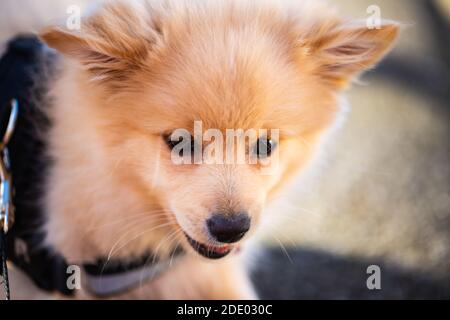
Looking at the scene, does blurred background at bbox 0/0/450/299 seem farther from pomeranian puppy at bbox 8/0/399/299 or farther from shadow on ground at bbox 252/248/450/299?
pomeranian puppy at bbox 8/0/399/299

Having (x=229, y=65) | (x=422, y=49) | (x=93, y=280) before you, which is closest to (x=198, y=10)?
(x=229, y=65)

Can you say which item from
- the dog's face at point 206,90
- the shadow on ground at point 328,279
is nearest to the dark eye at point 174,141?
the dog's face at point 206,90

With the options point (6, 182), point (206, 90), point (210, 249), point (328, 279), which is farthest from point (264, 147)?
point (328, 279)

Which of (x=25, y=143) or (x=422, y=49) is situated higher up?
(x=422, y=49)

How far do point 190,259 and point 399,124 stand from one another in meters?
2.24

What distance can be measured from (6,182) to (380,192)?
7.37 feet

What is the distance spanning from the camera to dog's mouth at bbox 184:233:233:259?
1819 mm

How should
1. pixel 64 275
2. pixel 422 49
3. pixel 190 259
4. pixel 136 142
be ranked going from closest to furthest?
pixel 136 142 < pixel 64 275 < pixel 190 259 < pixel 422 49

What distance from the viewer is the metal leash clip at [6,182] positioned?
1.71 m

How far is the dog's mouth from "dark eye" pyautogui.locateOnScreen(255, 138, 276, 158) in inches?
13.1

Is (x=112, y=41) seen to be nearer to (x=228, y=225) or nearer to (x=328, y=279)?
(x=228, y=225)

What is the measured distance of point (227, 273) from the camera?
2.20 m

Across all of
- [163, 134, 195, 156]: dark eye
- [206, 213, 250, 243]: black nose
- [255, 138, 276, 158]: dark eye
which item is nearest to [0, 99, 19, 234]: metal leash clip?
[163, 134, 195, 156]: dark eye
